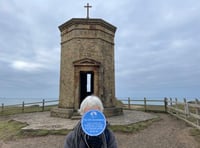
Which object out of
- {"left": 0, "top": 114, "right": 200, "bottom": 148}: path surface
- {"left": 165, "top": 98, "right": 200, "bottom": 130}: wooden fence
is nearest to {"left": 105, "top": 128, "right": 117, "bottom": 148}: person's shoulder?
{"left": 0, "top": 114, "right": 200, "bottom": 148}: path surface

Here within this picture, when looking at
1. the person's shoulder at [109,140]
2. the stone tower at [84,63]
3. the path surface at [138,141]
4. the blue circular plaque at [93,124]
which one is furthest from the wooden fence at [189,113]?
the blue circular plaque at [93,124]

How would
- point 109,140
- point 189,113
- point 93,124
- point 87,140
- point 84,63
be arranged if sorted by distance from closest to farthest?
point 93,124 < point 87,140 < point 109,140 < point 189,113 < point 84,63

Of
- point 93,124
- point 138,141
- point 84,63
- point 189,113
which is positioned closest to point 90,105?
point 93,124

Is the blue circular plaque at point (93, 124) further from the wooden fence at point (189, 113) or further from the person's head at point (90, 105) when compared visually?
the wooden fence at point (189, 113)

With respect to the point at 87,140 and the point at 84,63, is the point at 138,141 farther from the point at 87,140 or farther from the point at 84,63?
the point at 84,63

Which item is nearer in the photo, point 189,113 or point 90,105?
point 90,105

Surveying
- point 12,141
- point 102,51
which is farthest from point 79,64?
point 12,141

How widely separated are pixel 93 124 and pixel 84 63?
8818mm

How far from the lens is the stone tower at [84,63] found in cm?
1012

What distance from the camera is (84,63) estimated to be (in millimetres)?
10133

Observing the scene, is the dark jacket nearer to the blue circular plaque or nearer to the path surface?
the blue circular plaque

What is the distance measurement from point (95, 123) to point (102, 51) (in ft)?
30.7

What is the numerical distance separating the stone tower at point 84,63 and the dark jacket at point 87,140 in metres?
8.19

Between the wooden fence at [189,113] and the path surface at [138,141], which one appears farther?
the wooden fence at [189,113]
